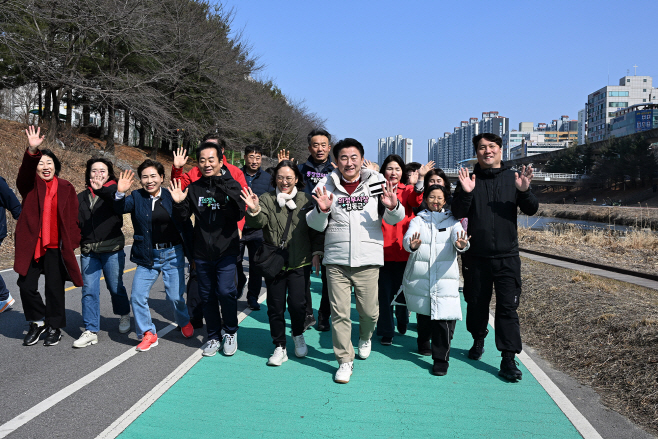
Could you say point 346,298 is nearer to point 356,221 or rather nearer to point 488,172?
point 356,221

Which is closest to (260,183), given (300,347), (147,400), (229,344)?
(229,344)

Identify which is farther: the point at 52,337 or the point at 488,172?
the point at 52,337

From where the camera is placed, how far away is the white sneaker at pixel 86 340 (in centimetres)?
534

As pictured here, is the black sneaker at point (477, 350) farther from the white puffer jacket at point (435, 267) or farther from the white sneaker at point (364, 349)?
the white sneaker at point (364, 349)

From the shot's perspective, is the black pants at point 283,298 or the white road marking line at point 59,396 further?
the black pants at point 283,298

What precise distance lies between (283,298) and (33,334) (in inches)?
108

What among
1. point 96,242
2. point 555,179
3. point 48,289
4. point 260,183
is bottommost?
point 48,289

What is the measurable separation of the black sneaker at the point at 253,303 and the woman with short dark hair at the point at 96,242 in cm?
221

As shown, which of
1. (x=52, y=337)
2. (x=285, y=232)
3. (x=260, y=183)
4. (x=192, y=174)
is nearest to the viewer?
(x=285, y=232)

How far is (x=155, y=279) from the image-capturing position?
5.33 metres

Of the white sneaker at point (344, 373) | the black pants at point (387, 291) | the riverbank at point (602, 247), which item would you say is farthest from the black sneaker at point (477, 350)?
the riverbank at point (602, 247)

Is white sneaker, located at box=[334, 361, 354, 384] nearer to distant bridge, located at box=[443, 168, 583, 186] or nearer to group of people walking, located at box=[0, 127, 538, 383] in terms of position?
group of people walking, located at box=[0, 127, 538, 383]

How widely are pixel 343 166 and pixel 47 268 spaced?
3300 millimetres

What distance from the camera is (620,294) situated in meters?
6.97
